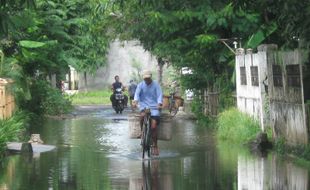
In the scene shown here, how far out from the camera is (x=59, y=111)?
33812 millimetres

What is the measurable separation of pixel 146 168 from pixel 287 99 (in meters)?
3.88

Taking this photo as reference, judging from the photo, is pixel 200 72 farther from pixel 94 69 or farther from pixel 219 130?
pixel 94 69

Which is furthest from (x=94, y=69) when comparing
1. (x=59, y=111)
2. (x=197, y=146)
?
(x=197, y=146)

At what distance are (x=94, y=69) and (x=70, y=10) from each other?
1036 inches

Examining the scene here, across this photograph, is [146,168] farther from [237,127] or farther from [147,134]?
[237,127]

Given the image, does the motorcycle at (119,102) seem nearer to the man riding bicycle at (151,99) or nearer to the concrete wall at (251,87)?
the concrete wall at (251,87)

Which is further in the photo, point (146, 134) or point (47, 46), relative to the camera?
point (47, 46)

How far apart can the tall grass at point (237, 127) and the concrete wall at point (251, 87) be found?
25 centimetres

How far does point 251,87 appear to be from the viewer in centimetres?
2058

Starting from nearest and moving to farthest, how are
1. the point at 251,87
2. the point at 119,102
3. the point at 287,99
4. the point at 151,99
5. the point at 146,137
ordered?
the point at 146,137
the point at 287,99
the point at 151,99
the point at 251,87
the point at 119,102

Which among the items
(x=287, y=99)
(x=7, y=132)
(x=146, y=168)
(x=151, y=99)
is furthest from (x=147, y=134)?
(x=7, y=132)

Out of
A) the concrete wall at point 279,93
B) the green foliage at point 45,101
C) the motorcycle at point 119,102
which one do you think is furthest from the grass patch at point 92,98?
the concrete wall at point 279,93

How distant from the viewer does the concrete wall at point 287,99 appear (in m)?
A: 15.4

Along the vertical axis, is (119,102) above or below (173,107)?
above
